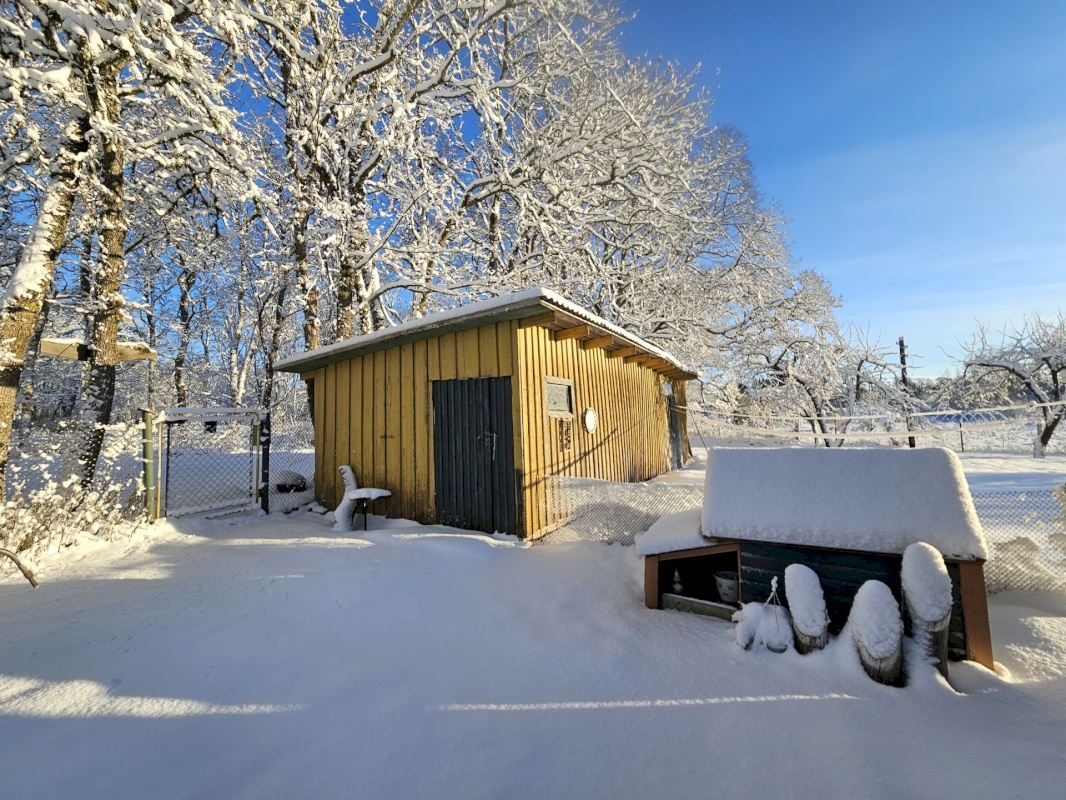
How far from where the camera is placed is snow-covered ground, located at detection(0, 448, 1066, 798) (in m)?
1.62

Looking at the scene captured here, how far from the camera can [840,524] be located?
2.53m

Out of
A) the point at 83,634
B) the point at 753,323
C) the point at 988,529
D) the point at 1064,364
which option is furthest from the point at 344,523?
the point at 1064,364

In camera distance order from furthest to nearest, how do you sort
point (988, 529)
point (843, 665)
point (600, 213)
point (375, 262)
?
point (600, 213) < point (375, 262) < point (988, 529) < point (843, 665)

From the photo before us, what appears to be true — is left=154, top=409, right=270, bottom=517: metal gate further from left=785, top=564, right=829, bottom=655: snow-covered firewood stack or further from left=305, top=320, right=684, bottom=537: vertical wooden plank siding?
left=785, top=564, right=829, bottom=655: snow-covered firewood stack

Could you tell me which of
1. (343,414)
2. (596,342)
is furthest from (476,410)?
(343,414)

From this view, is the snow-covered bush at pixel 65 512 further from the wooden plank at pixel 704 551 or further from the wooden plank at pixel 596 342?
the wooden plank at pixel 596 342

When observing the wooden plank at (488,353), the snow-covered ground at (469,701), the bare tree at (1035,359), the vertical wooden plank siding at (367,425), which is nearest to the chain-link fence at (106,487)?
the snow-covered ground at (469,701)

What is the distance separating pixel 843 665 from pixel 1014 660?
3.26 feet

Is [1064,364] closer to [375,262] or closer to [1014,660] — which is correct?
[1014,660]

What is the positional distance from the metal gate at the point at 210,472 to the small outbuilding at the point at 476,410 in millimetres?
819

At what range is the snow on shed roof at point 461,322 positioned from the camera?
4.47m

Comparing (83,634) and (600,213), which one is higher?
(600,213)

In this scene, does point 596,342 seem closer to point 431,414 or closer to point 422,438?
point 431,414

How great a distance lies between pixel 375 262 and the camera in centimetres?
952
